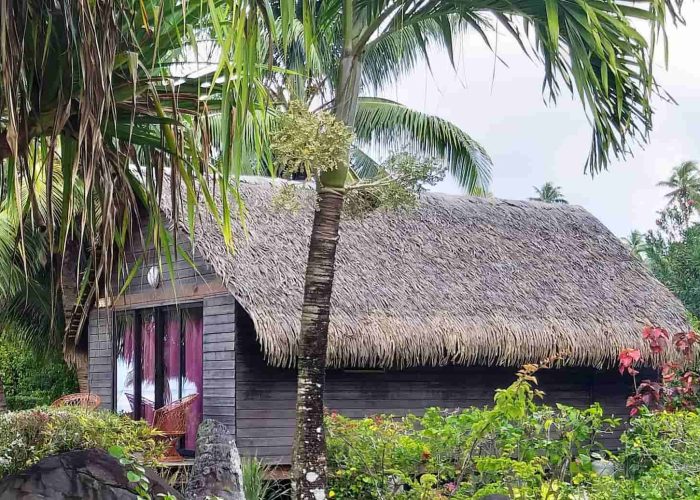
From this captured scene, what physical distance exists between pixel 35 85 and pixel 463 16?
337 cm

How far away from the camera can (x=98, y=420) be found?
8.36 m

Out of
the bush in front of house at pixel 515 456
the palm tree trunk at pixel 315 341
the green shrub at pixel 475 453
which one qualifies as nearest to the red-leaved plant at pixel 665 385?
the bush in front of house at pixel 515 456

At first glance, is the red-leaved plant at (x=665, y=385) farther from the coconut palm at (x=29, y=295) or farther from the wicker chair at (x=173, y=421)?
the coconut palm at (x=29, y=295)

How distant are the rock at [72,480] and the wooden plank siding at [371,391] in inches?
182

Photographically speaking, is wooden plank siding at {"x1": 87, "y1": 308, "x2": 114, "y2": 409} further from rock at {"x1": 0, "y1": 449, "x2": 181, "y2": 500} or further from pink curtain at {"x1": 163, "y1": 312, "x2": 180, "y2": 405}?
rock at {"x1": 0, "y1": 449, "x2": 181, "y2": 500}

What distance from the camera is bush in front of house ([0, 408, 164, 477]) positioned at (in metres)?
7.29

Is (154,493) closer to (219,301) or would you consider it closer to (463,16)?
(463,16)

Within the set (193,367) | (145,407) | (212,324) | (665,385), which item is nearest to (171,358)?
(193,367)

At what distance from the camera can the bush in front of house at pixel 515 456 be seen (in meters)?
6.02

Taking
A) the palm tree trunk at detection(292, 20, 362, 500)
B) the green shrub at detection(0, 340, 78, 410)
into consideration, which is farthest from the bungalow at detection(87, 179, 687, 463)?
the green shrub at detection(0, 340, 78, 410)

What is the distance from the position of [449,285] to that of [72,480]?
672 cm

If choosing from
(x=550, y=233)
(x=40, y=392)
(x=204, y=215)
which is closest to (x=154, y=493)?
(x=204, y=215)

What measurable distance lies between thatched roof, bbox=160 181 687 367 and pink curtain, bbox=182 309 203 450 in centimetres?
112

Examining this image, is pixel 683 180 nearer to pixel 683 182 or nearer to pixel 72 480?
pixel 683 182
